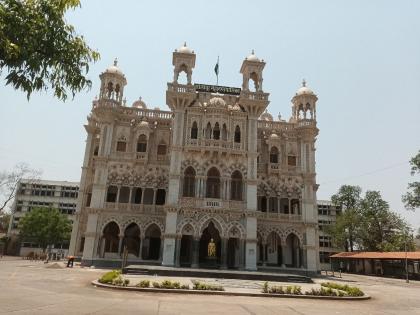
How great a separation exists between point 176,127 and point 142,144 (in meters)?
5.64

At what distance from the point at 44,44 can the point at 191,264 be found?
1275 inches

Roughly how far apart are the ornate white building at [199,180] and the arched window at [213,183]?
0.37 ft

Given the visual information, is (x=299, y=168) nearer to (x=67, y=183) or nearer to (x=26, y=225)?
(x=26, y=225)

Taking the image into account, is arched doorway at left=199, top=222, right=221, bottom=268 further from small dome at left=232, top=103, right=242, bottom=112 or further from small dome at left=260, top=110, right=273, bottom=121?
small dome at left=260, top=110, right=273, bottom=121

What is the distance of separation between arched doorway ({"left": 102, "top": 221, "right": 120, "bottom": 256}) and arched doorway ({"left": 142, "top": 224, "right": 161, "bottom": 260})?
3464 mm

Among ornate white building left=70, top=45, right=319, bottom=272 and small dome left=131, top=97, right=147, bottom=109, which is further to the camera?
small dome left=131, top=97, right=147, bottom=109

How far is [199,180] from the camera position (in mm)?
39188

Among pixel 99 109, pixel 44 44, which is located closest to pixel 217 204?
pixel 99 109

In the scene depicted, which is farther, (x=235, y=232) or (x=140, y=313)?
(x=235, y=232)

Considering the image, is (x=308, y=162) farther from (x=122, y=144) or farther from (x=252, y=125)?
(x=122, y=144)

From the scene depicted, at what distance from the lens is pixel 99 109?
42219 millimetres

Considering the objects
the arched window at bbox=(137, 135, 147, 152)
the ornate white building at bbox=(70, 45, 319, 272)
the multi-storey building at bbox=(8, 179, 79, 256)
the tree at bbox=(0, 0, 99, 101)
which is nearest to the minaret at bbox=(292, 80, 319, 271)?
the ornate white building at bbox=(70, 45, 319, 272)

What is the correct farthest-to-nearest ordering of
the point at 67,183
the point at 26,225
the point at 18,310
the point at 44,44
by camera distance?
1. the point at 67,183
2. the point at 26,225
3. the point at 18,310
4. the point at 44,44

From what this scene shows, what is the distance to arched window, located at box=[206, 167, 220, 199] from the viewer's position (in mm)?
40125
